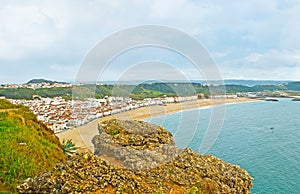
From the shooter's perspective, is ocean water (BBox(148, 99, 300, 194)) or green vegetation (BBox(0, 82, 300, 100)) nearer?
green vegetation (BBox(0, 82, 300, 100))

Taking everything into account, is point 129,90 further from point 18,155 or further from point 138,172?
point 18,155

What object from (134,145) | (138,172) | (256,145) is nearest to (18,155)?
(134,145)

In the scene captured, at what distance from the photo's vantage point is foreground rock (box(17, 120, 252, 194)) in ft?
23.2

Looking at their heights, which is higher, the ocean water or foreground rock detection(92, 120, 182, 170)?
foreground rock detection(92, 120, 182, 170)

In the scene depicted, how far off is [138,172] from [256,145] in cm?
3365

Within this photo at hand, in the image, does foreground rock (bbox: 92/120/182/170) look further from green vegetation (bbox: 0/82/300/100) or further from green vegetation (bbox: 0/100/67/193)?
green vegetation (bbox: 0/100/67/193)

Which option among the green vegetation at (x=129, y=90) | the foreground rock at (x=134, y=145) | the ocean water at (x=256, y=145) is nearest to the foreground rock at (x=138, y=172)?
the foreground rock at (x=134, y=145)

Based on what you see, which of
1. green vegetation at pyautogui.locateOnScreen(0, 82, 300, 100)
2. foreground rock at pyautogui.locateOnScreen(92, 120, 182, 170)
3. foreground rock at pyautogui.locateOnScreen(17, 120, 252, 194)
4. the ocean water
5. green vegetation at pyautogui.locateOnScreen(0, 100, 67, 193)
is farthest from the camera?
the ocean water

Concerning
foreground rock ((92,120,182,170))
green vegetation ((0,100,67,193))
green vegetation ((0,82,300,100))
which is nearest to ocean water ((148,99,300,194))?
foreground rock ((92,120,182,170))

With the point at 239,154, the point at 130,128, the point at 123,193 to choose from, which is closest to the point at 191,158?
the point at 130,128

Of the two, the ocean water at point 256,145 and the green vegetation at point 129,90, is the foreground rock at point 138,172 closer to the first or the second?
the ocean water at point 256,145

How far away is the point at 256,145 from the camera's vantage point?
127ft

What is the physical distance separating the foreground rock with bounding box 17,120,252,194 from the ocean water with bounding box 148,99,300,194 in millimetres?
985

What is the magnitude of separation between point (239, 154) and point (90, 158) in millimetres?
28950
